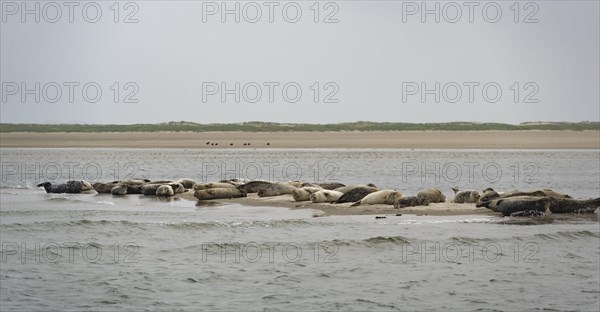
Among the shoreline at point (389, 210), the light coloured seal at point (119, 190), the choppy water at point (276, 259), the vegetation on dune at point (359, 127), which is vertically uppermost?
the vegetation on dune at point (359, 127)

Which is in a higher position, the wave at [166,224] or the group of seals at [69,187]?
the group of seals at [69,187]

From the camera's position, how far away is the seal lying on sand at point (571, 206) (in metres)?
15.8

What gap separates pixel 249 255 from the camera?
1224cm

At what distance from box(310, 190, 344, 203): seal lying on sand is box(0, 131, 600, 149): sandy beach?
3108 cm

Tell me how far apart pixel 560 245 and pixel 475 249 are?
1.37m

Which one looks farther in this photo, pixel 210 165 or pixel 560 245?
pixel 210 165

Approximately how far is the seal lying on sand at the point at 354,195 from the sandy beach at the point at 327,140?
102 feet

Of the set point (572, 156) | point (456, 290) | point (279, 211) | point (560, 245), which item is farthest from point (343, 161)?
point (456, 290)

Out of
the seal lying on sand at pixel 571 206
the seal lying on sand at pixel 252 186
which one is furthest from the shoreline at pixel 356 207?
the seal lying on sand at pixel 571 206

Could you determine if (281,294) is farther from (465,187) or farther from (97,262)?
(465,187)

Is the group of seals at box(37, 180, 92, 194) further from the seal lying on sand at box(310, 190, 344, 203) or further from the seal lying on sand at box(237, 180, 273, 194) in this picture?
the seal lying on sand at box(310, 190, 344, 203)

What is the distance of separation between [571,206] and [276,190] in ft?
21.7

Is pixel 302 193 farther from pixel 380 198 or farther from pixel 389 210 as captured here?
pixel 389 210

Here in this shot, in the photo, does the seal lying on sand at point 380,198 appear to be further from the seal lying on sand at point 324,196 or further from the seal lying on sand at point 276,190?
the seal lying on sand at point 276,190
